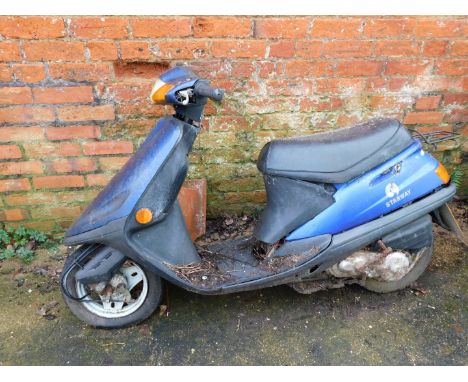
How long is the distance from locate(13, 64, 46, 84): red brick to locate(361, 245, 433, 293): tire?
6.95 feet

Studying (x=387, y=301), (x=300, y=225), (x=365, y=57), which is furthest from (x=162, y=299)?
(x=365, y=57)

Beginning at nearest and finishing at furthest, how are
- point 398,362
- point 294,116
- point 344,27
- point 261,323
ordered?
point 398,362 < point 261,323 < point 344,27 < point 294,116

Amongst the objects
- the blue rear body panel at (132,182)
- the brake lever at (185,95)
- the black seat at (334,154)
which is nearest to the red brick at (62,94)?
the blue rear body panel at (132,182)

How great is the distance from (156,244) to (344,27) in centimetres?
162

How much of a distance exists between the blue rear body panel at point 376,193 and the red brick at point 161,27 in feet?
4.02

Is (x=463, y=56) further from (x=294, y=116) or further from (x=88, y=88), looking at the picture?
(x=88, y=88)

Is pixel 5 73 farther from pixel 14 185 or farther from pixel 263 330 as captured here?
pixel 263 330

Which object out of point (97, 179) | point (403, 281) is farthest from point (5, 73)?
point (403, 281)

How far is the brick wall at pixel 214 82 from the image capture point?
2383mm

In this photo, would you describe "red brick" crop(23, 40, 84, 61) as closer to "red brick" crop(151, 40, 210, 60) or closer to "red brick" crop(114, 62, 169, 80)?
"red brick" crop(114, 62, 169, 80)

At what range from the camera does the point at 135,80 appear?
2.49 meters

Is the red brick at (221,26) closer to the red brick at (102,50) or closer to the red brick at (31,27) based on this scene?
the red brick at (102,50)

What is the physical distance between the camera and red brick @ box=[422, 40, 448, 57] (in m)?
2.56

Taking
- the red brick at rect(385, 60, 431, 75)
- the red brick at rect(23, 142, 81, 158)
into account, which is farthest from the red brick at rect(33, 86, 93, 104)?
the red brick at rect(385, 60, 431, 75)
